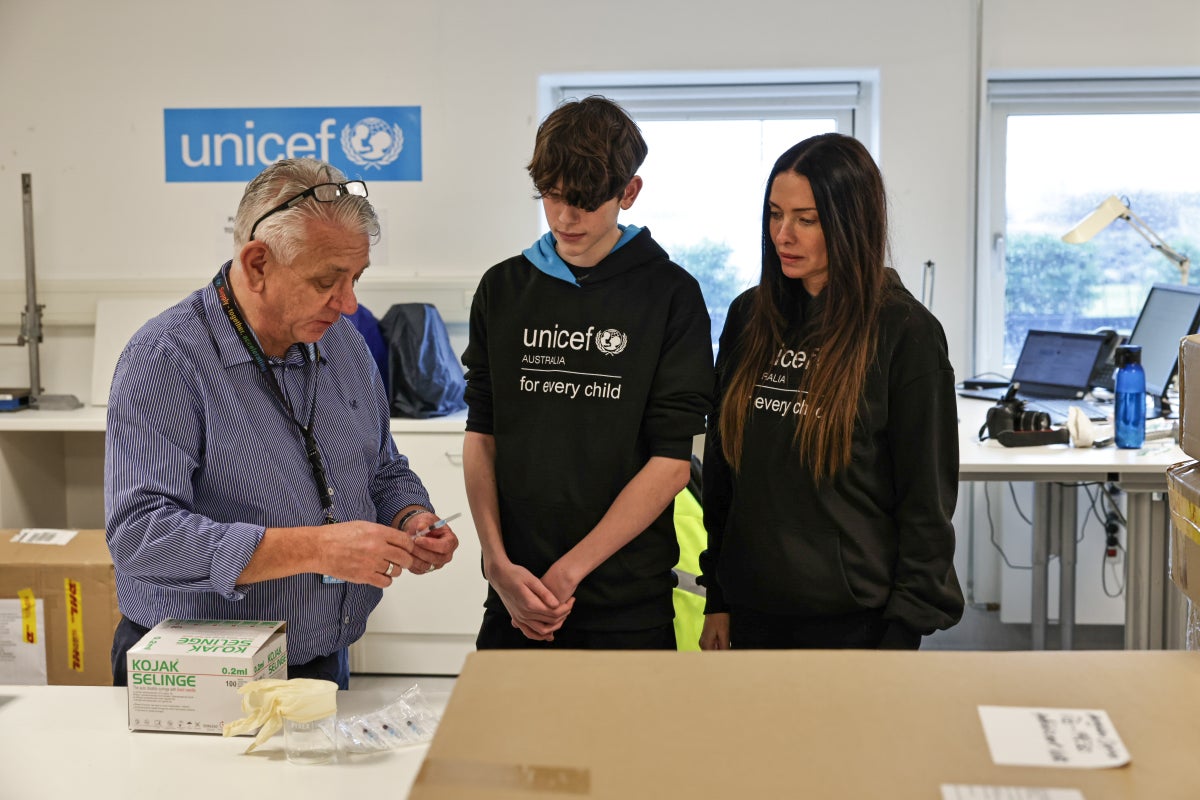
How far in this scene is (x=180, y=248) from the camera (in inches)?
152

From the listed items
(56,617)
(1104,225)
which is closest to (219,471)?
(56,617)

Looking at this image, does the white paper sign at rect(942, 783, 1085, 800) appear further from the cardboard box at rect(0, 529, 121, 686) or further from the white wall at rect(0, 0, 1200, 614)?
the white wall at rect(0, 0, 1200, 614)

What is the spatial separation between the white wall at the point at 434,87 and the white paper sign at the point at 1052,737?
3.24m

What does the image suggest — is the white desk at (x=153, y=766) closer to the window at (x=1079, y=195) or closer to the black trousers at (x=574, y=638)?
the black trousers at (x=574, y=638)

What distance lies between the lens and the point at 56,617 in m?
2.99

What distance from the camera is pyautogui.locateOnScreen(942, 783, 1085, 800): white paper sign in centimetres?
54

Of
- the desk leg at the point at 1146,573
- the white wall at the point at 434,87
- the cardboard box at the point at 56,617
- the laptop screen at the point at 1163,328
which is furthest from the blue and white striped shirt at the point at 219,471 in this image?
the laptop screen at the point at 1163,328

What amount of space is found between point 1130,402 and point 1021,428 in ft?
0.88

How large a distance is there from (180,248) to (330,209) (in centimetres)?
272

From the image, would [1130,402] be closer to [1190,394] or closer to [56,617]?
[1190,394]

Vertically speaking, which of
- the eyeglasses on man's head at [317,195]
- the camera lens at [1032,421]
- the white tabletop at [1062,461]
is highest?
the eyeglasses on man's head at [317,195]

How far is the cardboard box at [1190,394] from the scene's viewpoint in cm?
90

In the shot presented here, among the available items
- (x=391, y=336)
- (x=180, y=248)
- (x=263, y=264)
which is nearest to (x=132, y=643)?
(x=263, y=264)

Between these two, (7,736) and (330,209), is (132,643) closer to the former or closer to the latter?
(7,736)
